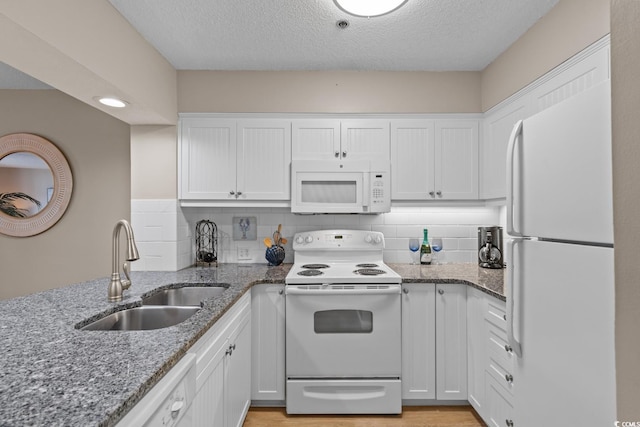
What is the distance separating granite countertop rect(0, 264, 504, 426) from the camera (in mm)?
739

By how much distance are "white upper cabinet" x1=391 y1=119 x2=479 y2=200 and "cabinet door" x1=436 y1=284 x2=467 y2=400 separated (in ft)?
2.69

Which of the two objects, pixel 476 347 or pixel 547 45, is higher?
pixel 547 45

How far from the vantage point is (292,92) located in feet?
8.87

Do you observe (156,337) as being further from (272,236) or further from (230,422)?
(272,236)

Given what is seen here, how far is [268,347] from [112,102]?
191 centimetres

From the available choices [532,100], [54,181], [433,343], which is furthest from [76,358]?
[532,100]

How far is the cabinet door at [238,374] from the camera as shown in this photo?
5.75 feet

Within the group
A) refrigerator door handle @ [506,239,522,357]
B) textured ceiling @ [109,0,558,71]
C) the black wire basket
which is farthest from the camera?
the black wire basket

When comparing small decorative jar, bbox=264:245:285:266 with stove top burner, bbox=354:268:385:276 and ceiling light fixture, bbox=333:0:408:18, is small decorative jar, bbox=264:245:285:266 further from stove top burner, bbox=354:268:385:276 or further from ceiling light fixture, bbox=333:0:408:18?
ceiling light fixture, bbox=333:0:408:18

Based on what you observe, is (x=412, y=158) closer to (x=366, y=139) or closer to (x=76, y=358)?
(x=366, y=139)

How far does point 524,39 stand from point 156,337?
2689 mm

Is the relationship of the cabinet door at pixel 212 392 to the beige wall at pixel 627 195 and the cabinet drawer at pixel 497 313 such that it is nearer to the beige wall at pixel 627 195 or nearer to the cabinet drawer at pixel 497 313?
the beige wall at pixel 627 195

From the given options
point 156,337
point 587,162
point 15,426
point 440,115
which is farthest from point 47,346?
point 440,115

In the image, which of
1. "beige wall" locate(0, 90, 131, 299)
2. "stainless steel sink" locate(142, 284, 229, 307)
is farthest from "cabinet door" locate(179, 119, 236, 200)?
"stainless steel sink" locate(142, 284, 229, 307)
